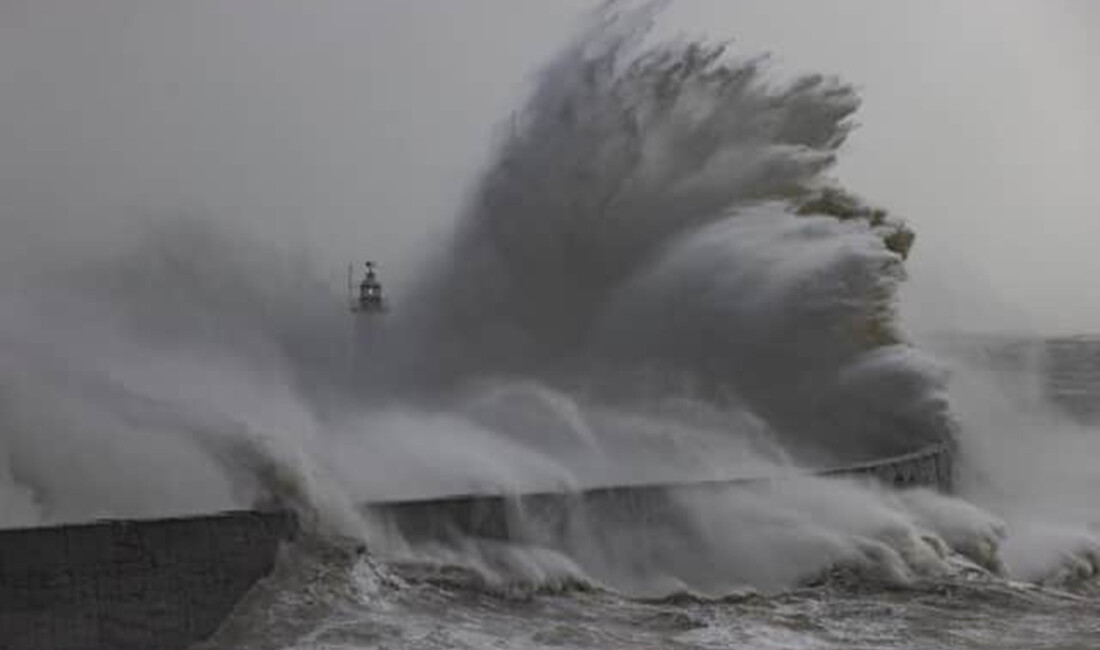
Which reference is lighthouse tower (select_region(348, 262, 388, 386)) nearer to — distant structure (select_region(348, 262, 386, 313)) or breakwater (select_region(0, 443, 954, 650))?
distant structure (select_region(348, 262, 386, 313))

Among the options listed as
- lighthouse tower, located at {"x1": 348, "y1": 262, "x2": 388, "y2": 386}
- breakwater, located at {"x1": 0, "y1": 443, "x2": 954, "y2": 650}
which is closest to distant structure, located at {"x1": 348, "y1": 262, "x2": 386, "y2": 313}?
lighthouse tower, located at {"x1": 348, "y1": 262, "x2": 388, "y2": 386}

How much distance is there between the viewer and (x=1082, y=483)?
53.1ft

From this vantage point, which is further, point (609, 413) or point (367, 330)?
point (367, 330)

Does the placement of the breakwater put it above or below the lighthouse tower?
below

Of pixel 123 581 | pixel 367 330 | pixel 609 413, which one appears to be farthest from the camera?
pixel 367 330

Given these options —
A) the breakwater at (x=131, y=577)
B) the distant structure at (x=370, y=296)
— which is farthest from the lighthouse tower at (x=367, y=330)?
the breakwater at (x=131, y=577)

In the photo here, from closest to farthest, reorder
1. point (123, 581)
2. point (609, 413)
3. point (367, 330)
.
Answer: point (123, 581)
point (609, 413)
point (367, 330)

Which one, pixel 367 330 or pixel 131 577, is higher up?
pixel 367 330

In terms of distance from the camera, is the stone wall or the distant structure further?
the distant structure

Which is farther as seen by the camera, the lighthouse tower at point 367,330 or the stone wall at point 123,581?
the lighthouse tower at point 367,330

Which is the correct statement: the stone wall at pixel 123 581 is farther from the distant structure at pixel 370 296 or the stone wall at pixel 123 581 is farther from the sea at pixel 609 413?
the distant structure at pixel 370 296

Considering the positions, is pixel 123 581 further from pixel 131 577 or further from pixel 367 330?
pixel 367 330

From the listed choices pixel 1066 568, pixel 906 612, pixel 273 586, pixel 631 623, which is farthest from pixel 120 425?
pixel 1066 568

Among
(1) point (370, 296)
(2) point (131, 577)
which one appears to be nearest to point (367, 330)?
(1) point (370, 296)
